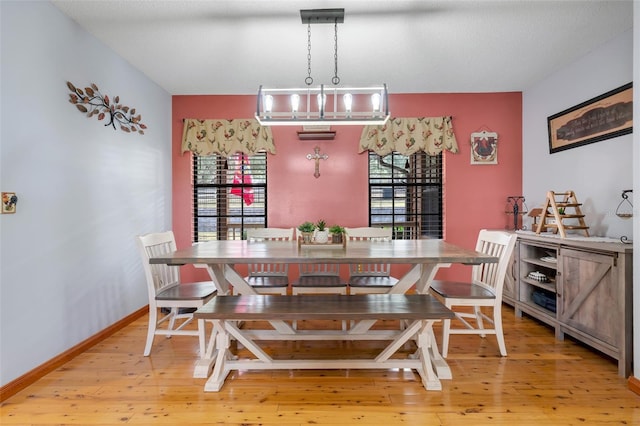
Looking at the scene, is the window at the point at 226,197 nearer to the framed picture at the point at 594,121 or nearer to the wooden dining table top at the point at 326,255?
the wooden dining table top at the point at 326,255

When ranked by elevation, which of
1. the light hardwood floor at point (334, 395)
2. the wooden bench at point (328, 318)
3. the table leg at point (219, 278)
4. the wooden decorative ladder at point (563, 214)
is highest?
the wooden decorative ladder at point (563, 214)

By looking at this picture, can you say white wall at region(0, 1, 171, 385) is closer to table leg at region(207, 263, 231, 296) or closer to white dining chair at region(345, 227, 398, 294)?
table leg at region(207, 263, 231, 296)

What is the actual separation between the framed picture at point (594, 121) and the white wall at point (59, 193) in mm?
4255

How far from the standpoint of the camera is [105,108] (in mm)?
2828

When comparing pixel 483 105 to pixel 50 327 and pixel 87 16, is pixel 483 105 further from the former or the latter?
pixel 50 327

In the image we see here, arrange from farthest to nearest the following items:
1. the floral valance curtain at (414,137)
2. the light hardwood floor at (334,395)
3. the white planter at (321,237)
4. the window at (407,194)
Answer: the window at (407,194), the floral valance curtain at (414,137), the white planter at (321,237), the light hardwood floor at (334,395)

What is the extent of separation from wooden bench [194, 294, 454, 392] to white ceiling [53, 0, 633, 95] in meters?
2.02

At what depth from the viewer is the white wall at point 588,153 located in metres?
2.67

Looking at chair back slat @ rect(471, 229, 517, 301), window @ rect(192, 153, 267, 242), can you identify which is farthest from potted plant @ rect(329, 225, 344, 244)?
window @ rect(192, 153, 267, 242)

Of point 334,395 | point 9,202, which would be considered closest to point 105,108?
point 9,202

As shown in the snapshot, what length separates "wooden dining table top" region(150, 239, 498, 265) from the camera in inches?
78.7

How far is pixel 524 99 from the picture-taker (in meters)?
3.91

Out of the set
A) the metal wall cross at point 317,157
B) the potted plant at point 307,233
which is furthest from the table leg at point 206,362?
the metal wall cross at point 317,157

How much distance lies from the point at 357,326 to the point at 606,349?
66.3 inches
